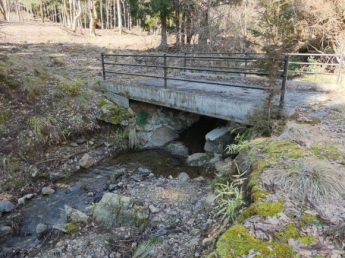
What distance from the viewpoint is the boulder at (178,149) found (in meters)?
7.62

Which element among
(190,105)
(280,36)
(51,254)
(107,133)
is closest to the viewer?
(51,254)

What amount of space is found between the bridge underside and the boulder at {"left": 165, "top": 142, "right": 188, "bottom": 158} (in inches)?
55.2

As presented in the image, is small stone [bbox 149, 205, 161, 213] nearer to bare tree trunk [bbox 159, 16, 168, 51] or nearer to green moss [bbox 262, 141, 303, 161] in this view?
green moss [bbox 262, 141, 303, 161]

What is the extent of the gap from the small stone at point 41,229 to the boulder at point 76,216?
1.33 ft

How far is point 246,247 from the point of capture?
211 cm

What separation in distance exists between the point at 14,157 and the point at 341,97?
333 inches

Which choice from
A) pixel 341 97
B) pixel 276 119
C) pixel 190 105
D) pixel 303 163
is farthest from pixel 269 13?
pixel 303 163

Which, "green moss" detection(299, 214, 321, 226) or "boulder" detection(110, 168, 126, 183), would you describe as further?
"boulder" detection(110, 168, 126, 183)

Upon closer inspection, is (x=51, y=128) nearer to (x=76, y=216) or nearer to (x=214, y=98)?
(x=76, y=216)

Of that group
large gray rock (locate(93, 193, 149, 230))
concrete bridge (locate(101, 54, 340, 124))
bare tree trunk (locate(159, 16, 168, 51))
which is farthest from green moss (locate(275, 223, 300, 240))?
bare tree trunk (locate(159, 16, 168, 51))

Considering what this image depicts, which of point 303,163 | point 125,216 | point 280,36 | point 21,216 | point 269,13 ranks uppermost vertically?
point 269,13

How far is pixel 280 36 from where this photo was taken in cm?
1202

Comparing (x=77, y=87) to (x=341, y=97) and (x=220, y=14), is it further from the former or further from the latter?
(x=220, y=14)

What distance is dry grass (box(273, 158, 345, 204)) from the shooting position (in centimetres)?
270
